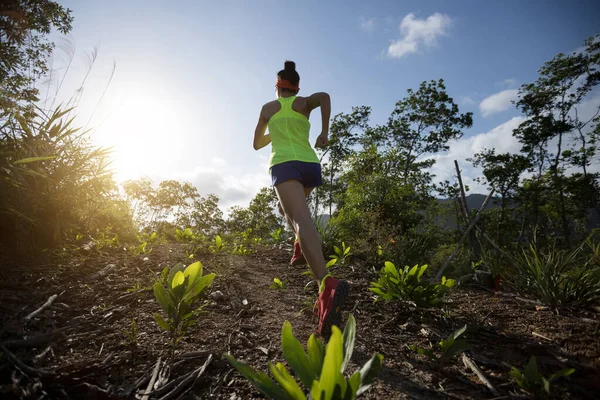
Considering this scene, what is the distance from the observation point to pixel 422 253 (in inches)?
163

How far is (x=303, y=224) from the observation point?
176cm

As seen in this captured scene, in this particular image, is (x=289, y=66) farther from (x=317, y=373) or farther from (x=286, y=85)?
(x=317, y=373)

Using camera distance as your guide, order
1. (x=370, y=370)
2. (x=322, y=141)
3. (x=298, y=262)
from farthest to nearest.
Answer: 1. (x=298, y=262)
2. (x=322, y=141)
3. (x=370, y=370)

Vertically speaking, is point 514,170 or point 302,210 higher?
point 514,170

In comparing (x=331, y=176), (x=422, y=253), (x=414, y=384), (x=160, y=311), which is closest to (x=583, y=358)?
(x=414, y=384)

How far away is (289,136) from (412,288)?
136cm

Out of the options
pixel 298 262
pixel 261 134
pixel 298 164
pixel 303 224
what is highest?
pixel 261 134

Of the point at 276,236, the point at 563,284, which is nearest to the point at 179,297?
the point at 563,284

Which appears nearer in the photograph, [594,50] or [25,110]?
[25,110]

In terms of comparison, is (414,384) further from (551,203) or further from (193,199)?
(551,203)

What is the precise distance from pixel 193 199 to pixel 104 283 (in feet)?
63.6

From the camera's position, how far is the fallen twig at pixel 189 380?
912 mm

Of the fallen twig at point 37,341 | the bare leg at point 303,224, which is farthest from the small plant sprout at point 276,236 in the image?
the fallen twig at point 37,341

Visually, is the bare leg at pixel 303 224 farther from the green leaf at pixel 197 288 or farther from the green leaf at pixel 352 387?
the green leaf at pixel 352 387
